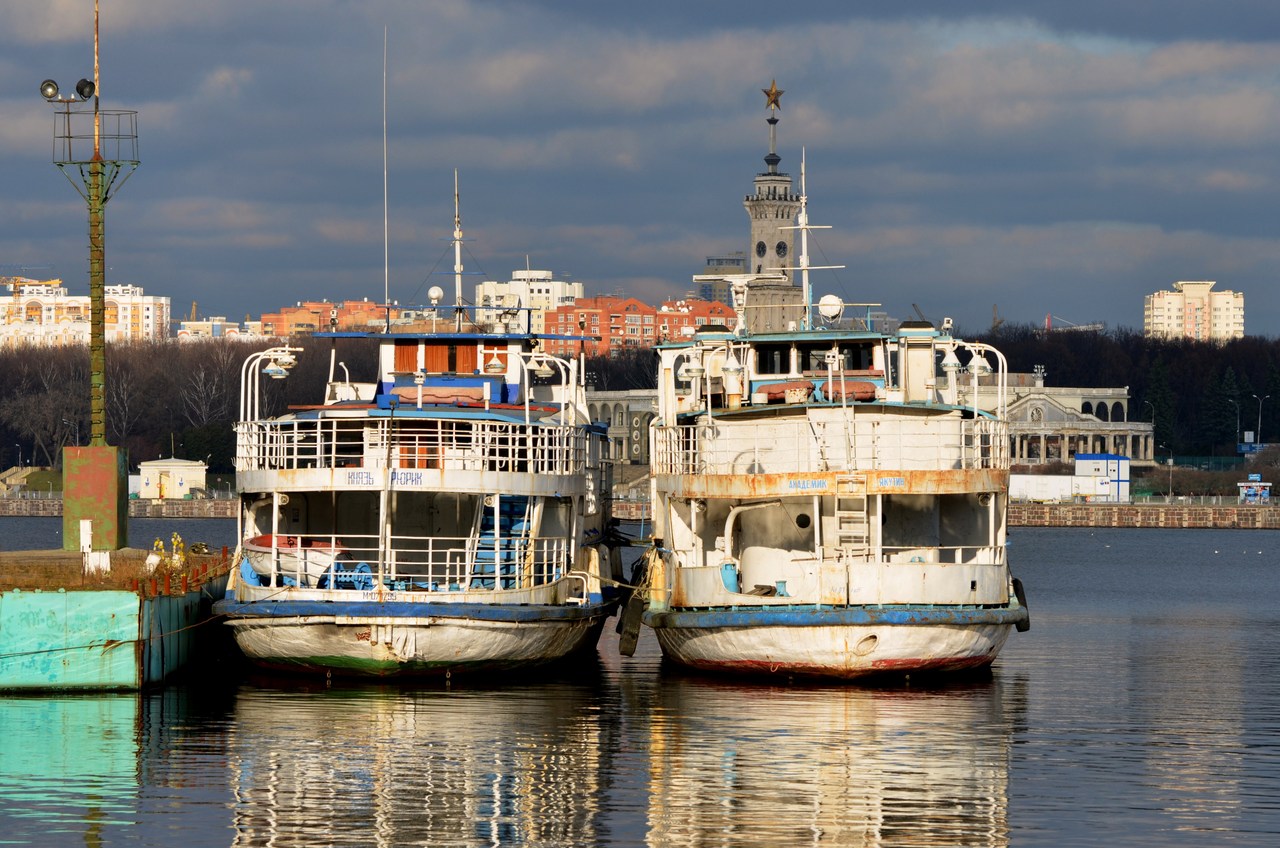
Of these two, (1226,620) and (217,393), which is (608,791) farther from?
(217,393)

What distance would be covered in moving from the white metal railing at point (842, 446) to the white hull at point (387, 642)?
15.1 ft

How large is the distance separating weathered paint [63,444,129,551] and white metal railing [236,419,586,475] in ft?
10.3

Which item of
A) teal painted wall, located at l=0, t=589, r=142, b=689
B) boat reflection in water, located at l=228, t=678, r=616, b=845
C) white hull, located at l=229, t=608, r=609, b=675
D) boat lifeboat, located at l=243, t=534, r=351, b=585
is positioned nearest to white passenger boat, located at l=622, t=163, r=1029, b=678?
boat reflection in water, located at l=228, t=678, r=616, b=845

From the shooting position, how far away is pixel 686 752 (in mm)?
28688

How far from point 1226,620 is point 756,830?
124 ft

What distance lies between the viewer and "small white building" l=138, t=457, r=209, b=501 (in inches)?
6019

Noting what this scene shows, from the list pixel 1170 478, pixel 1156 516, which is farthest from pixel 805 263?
pixel 1170 478

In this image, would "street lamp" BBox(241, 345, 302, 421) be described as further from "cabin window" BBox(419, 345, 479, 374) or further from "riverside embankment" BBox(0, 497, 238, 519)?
"riverside embankment" BBox(0, 497, 238, 519)

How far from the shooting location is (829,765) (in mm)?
27328

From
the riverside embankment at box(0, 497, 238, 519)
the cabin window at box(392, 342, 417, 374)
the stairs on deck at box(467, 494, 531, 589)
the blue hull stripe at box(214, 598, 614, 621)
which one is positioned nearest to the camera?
the blue hull stripe at box(214, 598, 614, 621)

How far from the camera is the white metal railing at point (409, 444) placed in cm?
3497

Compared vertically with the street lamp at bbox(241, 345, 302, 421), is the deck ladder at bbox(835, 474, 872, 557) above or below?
below

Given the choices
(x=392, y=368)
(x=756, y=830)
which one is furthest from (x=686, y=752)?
(x=392, y=368)

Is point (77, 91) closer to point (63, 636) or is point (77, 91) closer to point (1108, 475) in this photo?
point (63, 636)
